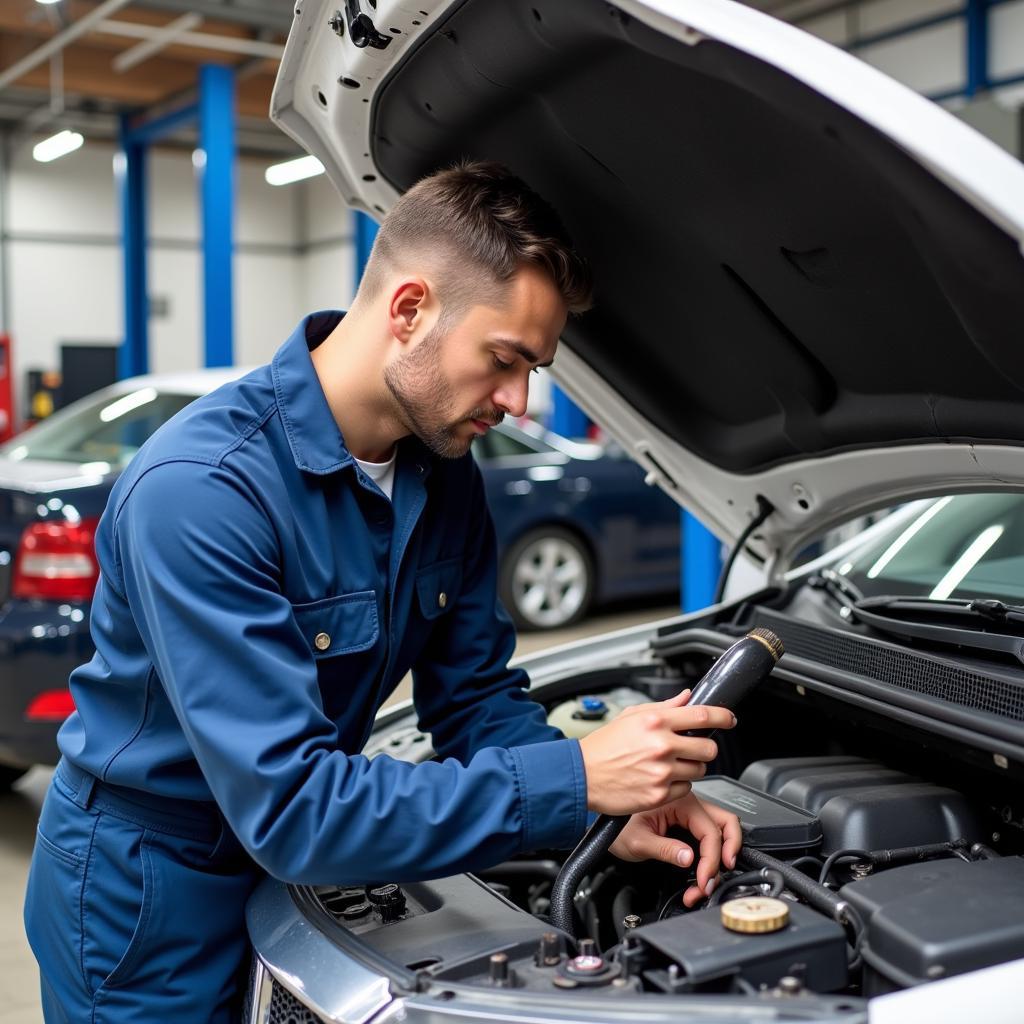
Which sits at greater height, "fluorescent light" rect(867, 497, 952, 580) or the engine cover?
"fluorescent light" rect(867, 497, 952, 580)

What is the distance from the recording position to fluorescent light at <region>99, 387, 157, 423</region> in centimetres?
470

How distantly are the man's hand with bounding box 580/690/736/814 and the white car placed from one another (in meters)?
0.14

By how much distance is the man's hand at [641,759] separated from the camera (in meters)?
1.31

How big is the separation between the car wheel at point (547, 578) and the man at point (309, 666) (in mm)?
4380

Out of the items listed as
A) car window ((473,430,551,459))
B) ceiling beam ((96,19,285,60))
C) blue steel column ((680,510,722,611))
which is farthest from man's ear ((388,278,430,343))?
ceiling beam ((96,19,285,60))

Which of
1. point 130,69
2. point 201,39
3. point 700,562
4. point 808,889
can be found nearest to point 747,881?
point 808,889

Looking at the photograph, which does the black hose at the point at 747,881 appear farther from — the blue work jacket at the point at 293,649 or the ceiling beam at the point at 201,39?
the ceiling beam at the point at 201,39

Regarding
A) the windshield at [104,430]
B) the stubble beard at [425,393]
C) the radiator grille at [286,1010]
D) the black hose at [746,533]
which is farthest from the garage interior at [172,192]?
the stubble beard at [425,393]

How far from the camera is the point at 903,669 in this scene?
5.50 ft

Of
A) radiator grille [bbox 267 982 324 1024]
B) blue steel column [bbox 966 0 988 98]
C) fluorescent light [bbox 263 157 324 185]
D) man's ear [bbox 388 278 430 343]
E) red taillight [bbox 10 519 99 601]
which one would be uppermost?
blue steel column [bbox 966 0 988 98]

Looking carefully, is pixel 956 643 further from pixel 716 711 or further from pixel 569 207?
pixel 569 207

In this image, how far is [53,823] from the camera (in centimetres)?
154

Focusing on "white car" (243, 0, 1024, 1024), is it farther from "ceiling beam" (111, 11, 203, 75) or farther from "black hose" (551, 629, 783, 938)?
"ceiling beam" (111, 11, 203, 75)

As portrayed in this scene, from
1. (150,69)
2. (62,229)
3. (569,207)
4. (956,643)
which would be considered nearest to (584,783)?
(956,643)
